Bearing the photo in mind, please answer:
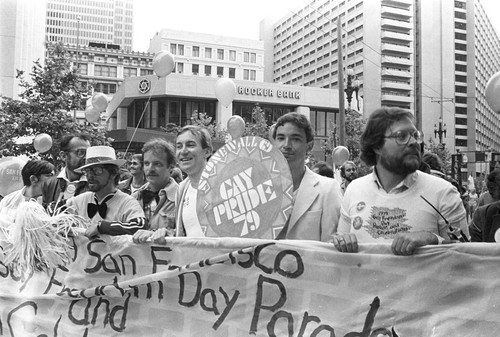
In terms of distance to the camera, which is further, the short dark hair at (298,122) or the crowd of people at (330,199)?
the short dark hair at (298,122)

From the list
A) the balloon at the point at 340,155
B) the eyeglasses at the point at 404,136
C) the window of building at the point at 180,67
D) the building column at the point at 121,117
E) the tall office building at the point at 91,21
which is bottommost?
the eyeglasses at the point at 404,136

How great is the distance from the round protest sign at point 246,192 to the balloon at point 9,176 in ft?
12.9

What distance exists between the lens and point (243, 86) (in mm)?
44094

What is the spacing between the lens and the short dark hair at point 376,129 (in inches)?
103

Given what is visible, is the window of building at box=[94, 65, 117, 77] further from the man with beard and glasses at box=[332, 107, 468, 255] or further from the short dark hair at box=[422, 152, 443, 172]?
the man with beard and glasses at box=[332, 107, 468, 255]

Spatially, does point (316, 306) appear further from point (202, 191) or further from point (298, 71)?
point (298, 71)

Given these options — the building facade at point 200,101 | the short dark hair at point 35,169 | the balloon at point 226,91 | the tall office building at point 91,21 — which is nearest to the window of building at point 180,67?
the building facade at point 200,101

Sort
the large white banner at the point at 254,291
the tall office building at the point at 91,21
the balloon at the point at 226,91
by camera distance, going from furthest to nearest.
→ 1. the tall office building at the point at 91,21
2. the balloon at the point at 226,91
3. the large white banner at the point at 254,291

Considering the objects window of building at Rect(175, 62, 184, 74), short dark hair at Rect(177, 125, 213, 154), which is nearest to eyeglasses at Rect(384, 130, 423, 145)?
short dark hair at Rect(177, 125, 213, 154)

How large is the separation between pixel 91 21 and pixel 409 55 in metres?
111

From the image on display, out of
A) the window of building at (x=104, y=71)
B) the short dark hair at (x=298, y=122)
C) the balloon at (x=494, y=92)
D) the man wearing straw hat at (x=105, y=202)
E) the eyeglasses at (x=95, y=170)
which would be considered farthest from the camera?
the window of building at (x=104, y=71)

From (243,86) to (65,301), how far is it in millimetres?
41630

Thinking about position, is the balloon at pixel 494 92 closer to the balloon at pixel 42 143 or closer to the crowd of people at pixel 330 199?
the crowd of people at pixel 330 199

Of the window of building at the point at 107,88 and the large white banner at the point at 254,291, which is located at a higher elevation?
the window of building at the point at 107,88
